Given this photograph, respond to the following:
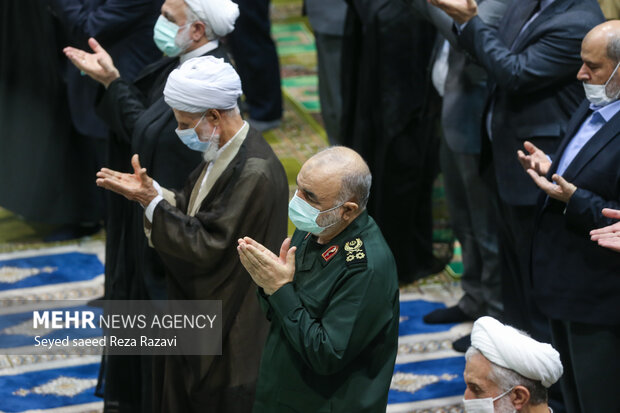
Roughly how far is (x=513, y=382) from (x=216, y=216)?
1398mm

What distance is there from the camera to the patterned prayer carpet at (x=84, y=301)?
213 inches

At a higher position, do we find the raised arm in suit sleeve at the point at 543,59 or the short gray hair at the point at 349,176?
the short gray hair at the point at 349,176

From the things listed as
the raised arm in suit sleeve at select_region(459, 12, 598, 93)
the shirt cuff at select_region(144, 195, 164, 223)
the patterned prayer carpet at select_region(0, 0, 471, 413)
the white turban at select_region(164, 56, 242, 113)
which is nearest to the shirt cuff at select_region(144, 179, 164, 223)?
the shirt cuff at select_region(144, 195, 164, 223)

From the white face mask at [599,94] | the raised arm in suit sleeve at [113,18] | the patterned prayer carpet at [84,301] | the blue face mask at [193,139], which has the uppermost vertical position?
the white face mask at [599,94]

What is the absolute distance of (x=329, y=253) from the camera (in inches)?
139

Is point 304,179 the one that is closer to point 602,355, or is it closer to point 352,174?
point 352,174

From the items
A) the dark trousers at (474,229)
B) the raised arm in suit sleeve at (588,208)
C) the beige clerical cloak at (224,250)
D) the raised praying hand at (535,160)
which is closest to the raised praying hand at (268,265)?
the beige clerical cloak at (224,250)

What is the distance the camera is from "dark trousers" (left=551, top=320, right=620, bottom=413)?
4.35 m

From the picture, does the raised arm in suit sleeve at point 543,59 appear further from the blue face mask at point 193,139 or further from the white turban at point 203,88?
the blue face mask at point 193,139

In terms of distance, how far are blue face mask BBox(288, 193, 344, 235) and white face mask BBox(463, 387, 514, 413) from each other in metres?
0.73

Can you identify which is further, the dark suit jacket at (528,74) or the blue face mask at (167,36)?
the dark suit jacket at (528,74)

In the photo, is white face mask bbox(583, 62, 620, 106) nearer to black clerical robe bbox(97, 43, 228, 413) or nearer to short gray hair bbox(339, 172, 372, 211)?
short gray hair bbox(339, 172, 372, 211)

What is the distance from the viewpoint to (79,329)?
6.10 metres

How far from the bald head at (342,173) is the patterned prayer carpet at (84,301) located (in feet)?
6.90
